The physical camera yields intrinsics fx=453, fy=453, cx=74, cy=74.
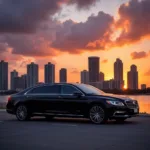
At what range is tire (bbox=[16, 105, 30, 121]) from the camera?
1919 cm

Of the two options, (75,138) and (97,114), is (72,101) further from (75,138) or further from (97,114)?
(75,138)

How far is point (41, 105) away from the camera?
742 inches

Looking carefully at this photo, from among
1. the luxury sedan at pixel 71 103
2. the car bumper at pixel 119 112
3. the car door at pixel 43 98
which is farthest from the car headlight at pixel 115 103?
the car door at pixel 43 98

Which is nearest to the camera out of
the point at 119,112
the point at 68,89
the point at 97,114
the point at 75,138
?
the point at 75,138

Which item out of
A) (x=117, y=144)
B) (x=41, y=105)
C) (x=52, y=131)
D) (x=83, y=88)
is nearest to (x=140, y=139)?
(x=117, y=144)

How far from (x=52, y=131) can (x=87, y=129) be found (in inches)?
48.4

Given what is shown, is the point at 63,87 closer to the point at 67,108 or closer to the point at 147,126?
the point at 67,108

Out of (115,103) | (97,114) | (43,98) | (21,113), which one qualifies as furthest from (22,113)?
(115,103)

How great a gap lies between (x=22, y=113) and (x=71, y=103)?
8.36 feet

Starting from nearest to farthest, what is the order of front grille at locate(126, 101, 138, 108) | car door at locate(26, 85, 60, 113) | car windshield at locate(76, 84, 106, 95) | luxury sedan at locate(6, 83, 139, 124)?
luxury sedan at locate(6, 83, 139, 124) → front grille at locate(126, 101, 138, 108) → car windshield at locate(76, 84, 106, 95) → car door at locate(26, 85, 60, 113)

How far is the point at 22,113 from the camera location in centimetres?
1927

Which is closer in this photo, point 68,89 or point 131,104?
point 131,104

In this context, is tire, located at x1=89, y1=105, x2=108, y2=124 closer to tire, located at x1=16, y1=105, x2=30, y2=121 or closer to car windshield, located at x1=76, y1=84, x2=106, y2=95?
car windshield, located at x1=76, y1=84, x2=106, y2=95

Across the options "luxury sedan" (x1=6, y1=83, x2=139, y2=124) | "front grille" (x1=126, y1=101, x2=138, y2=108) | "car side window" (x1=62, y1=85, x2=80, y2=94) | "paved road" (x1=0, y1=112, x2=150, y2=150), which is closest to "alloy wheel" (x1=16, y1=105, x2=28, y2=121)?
"luxury sedan" (x1=6, y1=83, x2=139, y2=124)
